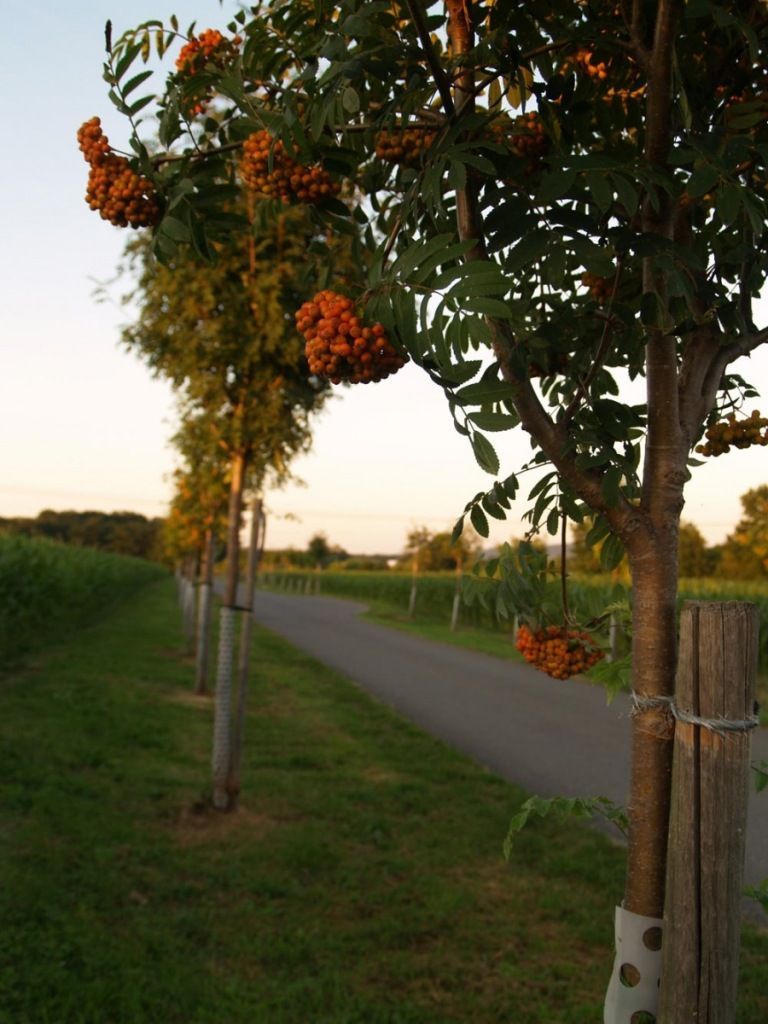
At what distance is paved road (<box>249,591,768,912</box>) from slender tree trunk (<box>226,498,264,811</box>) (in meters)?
2.38

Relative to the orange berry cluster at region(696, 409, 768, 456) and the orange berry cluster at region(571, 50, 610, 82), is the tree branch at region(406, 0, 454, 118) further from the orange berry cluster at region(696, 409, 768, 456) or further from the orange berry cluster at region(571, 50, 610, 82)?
the orange berry cluster at region(696, 409, 768, 456)

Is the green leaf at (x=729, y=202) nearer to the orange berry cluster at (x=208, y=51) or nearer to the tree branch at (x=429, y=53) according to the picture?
the tree branch at (x=429, y=53)

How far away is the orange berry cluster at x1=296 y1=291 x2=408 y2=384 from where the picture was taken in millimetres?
1492

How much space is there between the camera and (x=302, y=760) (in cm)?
721

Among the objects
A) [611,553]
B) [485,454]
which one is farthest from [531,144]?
[611,553]

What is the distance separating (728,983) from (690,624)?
685 millimetres

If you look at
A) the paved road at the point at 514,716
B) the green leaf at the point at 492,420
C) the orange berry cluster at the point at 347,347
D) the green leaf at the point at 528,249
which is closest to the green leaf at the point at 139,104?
the orange berry cluster at the point at 347,347

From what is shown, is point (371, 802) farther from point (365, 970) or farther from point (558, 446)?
point (558, 446)

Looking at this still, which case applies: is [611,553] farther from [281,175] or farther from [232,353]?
[232,353]

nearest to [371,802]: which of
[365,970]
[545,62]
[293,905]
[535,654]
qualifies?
[293,905]

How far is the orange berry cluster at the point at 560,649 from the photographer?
2.34m

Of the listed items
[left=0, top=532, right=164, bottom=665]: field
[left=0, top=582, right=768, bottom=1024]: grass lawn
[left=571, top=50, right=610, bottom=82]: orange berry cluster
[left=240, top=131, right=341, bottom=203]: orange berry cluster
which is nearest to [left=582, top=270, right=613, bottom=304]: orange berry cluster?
[left=571, top=50, right=610, bottom=82]: orange berry cluster

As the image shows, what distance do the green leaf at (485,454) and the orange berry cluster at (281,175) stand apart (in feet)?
2.60

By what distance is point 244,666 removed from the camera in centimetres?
627
